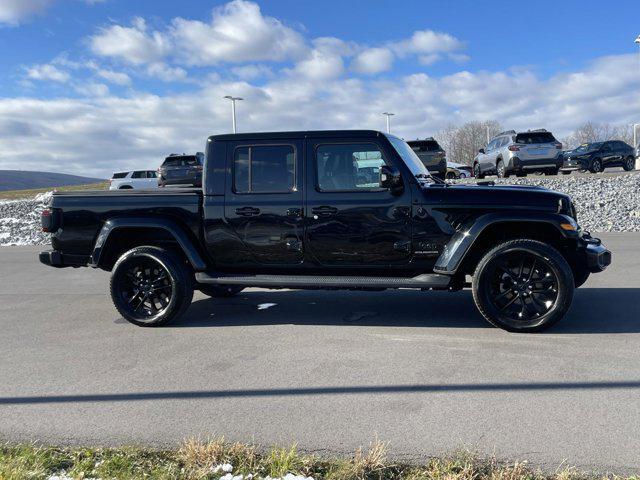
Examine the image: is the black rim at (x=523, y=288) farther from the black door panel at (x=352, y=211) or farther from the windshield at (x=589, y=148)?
the windshield at (x=589, y=148)

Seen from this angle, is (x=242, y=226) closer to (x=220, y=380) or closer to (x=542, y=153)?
(x=220, y=380)

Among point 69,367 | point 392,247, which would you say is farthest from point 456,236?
point 69,367

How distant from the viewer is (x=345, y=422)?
3.53m

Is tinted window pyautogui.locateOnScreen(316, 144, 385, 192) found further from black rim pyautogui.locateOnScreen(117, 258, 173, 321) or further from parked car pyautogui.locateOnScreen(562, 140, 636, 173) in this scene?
parked car pyautogui.locateOnScreen(562, 140, 636, 173)

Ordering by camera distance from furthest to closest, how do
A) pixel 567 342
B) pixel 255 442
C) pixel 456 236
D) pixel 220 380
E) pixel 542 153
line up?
pixel 542 153, pixel 456 236, pixel 567 342, pixel 220 380, pixel 255 442

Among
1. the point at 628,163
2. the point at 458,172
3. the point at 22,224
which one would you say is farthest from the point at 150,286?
the point at 458,172

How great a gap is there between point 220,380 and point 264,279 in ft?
5.34

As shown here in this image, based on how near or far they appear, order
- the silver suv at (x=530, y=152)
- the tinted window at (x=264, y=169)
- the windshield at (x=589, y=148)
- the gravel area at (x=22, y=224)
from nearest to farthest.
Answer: the tinted window at (x=264, y=169), the gravel area at (x=22, y=224), the silver suv at (x=530, y=152), the windshield at (x=589, y=148)

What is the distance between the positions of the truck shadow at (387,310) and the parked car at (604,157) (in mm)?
20695

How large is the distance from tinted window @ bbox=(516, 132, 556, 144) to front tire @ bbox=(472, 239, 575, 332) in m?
16.8

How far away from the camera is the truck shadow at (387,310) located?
586 centimetres

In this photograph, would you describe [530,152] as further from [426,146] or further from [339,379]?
[339,379]

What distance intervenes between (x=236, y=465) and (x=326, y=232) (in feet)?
10.1

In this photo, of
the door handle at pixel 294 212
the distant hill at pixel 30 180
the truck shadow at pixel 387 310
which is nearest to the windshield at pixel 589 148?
the truck shadow at pixel 387 310
